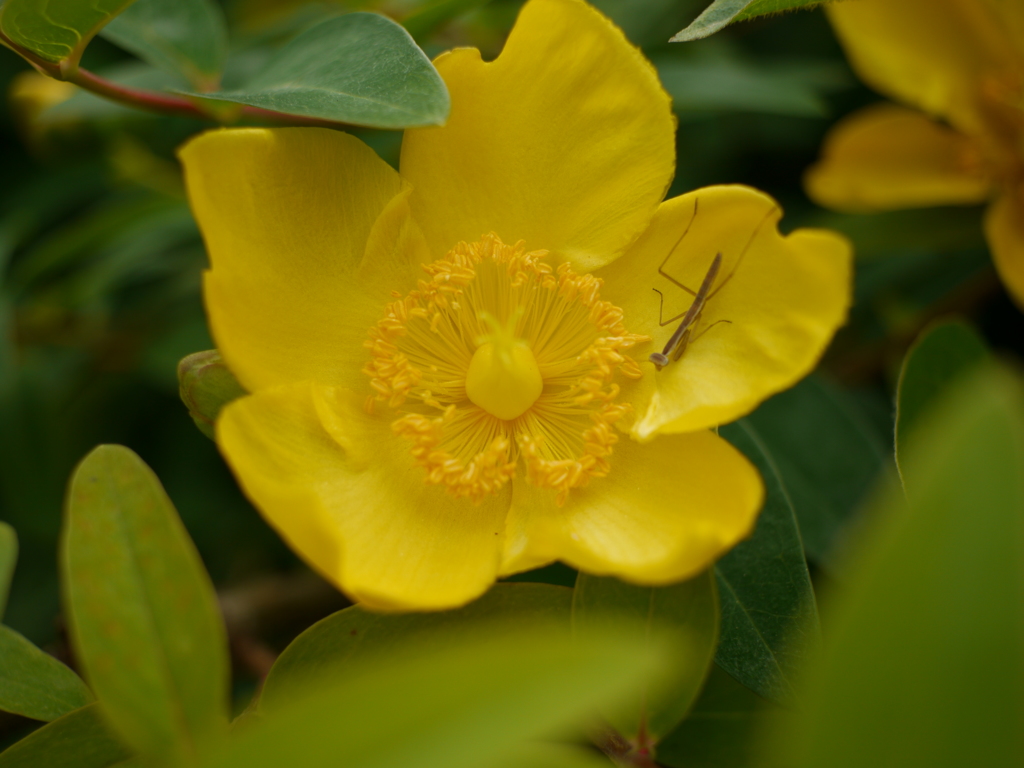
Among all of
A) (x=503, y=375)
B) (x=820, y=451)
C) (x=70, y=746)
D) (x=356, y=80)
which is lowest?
(x=820, y=451)

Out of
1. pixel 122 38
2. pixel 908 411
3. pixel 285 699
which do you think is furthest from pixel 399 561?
pixel 122 38

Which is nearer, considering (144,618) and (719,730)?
(144,618)

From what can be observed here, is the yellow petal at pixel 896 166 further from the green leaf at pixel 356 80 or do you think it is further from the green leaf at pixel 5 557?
the green leaf at pixel 5 557

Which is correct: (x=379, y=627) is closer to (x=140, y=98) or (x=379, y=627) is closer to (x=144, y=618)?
(x=144, y=618)

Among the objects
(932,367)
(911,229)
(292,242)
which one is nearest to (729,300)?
(932,367)

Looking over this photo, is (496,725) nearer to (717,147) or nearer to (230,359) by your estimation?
(230,359)

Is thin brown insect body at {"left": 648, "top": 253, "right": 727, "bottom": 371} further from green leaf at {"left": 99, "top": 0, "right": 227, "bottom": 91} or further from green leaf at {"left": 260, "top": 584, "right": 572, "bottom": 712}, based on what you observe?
green leaf at {"left": 99, "top": 0, "right": 227, "bottom": 91}

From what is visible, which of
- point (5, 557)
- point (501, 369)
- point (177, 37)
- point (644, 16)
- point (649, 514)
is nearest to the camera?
point (5, 557)

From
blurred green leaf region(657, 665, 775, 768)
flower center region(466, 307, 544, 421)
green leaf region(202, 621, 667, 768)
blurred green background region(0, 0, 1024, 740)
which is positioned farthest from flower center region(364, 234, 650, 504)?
green leaf region(202, 621, 667, 768)
